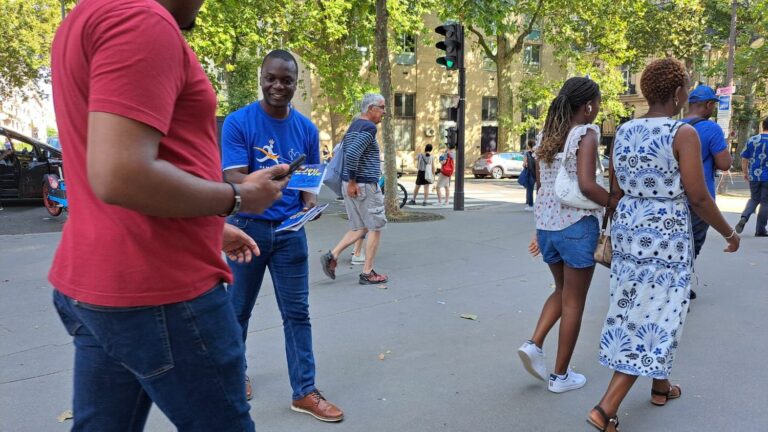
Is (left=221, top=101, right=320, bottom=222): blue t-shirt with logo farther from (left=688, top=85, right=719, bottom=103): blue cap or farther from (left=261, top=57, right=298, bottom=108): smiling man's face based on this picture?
(left=688, top=85, right=719, bottom=103): blue cap

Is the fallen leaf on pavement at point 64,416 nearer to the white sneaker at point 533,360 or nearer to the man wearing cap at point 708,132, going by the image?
the white sneaker at point 533,360

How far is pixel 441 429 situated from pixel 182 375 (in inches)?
76.4

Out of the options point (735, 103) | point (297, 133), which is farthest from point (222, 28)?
point (735, 103)

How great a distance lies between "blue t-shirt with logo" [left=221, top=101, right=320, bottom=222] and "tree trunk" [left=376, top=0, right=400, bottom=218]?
7952 millimetres

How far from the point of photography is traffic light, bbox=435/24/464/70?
12031mm

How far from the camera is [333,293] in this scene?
5.80 meters

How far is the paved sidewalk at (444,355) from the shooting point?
3.16 meters

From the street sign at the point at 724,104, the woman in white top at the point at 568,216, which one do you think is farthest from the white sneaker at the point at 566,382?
the street sign at the point at 724,104

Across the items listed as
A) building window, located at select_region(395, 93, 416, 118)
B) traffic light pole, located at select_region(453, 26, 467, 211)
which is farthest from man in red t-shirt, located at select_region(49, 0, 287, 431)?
building window, located at select_region(395, 93, 416, 118)

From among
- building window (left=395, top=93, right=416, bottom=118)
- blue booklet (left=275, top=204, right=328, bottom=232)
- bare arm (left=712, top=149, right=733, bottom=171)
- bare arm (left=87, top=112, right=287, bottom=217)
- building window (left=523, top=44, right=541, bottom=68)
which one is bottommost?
blue booklet (left=275, top=204, right=328, bottom=232)

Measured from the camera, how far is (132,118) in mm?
1191

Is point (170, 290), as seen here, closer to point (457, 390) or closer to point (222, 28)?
point (457, 390)

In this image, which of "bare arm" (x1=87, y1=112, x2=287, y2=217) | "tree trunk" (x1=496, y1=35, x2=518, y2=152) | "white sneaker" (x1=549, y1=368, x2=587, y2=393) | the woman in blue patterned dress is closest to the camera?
"bare arm" (x1=87, y1=112, x2=287, y2=217)

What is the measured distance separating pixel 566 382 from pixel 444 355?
2.88 ft
